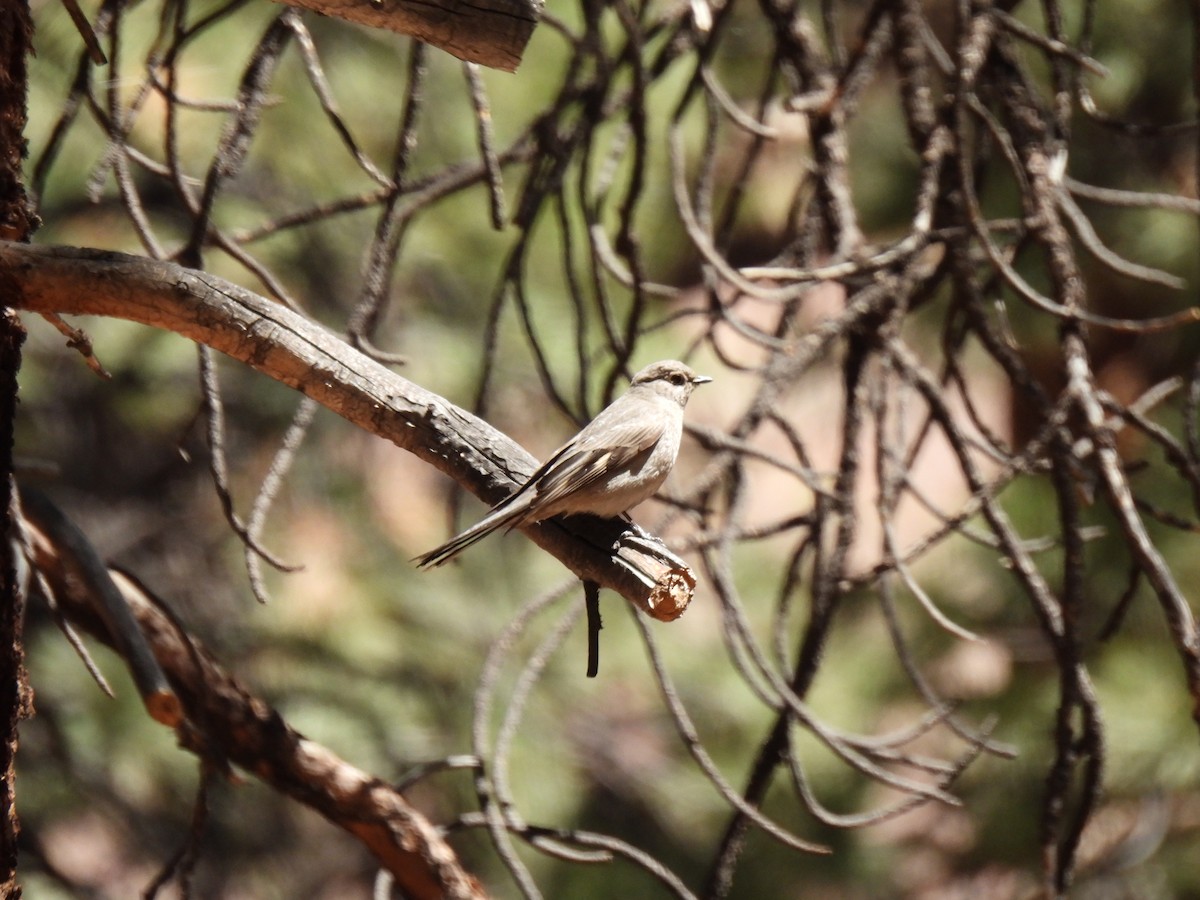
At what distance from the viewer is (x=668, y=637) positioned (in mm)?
5109

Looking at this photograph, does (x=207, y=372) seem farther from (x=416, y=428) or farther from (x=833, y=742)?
(x=833, y=742)

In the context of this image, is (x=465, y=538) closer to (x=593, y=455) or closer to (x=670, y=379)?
(x=593, y=455)

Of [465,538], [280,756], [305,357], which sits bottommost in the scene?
[280,756]

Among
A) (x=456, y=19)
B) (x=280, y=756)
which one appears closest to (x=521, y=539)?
(x=280, y=756)

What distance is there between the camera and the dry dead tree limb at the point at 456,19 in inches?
52.0

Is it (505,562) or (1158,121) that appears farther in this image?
(505,562)

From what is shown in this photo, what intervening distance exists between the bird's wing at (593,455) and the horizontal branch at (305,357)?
107mm

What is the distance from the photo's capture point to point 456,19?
52.1 inches

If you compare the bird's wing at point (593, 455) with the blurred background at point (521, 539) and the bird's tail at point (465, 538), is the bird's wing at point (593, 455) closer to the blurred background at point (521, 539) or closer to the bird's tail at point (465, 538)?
the bird's tail at point (465, 538)

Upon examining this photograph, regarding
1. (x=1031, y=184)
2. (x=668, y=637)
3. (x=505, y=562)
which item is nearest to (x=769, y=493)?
(x=668, y=637)

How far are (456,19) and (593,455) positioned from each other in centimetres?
65

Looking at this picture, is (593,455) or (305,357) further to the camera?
(593,455)

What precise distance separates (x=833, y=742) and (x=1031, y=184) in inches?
37.6

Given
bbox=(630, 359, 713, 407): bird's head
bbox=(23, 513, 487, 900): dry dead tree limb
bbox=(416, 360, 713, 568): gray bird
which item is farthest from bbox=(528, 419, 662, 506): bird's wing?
bbox=(23, 513, 487, 900): dry dead tree limb
